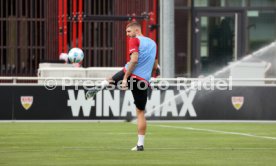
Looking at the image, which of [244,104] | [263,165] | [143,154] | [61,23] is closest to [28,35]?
[61,23]

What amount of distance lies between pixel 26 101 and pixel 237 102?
4.97 metres

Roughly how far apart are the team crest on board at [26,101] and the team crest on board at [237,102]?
15.6ft

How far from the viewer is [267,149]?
14875mm

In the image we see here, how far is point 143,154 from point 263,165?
2.14m

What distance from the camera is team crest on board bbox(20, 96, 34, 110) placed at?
23.3m

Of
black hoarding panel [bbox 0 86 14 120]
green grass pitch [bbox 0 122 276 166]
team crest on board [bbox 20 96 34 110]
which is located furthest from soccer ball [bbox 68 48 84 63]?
green grass pitch [bbox 0 122 276 166]

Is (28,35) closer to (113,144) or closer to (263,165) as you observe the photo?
(113,144)

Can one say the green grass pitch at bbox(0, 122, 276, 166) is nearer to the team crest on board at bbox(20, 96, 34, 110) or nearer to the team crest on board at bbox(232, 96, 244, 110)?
the team crest on board at bbox(20, 96, 34, 110)

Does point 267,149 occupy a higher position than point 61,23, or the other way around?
point 61,23

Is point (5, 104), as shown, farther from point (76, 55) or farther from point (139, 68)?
point (139, 68)

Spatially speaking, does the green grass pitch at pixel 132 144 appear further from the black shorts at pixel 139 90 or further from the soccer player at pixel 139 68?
the black shorts at pixel 139 90

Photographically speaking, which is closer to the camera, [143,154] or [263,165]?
[263,165]

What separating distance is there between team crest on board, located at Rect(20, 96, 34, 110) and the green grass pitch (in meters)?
0.71

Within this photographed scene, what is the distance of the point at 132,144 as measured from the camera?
16.0 metres
